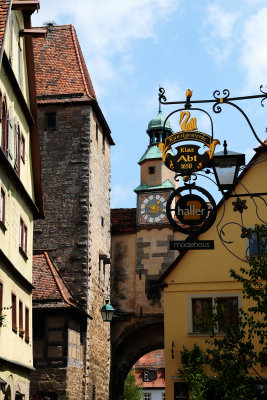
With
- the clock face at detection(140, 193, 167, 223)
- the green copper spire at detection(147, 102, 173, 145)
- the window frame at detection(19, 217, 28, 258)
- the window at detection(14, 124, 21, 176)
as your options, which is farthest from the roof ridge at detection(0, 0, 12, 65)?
the green copper spire at detection(147, 102, 173, 145)

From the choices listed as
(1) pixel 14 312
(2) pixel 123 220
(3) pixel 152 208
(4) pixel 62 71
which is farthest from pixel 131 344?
(1) pixel 14 312

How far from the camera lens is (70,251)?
28.1 m

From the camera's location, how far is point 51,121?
2991 centimetres

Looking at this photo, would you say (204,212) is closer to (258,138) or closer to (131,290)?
(258,138)

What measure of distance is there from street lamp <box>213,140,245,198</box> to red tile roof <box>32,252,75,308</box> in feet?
47.0

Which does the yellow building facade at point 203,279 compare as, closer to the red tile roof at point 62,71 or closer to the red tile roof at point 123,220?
the red tile roof at point 62,71

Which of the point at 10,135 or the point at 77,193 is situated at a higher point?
the point at 77,193

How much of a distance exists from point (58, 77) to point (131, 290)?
9.96 m

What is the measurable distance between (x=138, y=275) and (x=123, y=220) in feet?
9.17

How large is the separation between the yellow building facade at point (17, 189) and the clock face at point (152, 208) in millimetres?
15173

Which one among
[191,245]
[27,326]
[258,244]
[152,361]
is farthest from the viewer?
[152,361]

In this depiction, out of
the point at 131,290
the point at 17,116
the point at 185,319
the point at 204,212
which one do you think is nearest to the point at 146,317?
the point at 131,290

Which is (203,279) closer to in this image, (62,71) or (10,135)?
(10,135)

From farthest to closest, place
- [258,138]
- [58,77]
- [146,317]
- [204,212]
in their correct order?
[146,317] → [58,77] → [204,212] → [258,138]
